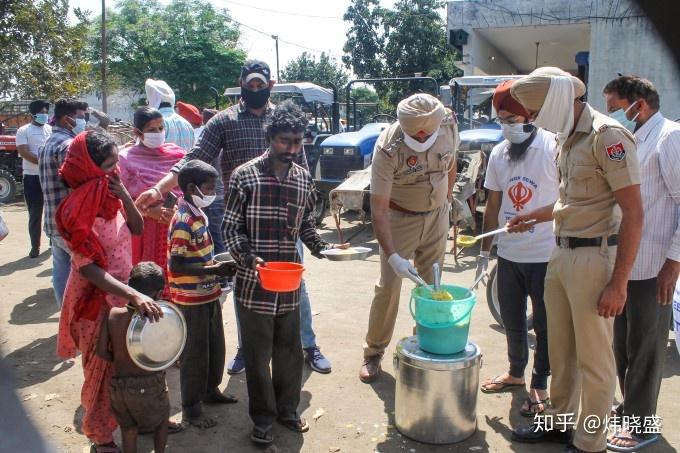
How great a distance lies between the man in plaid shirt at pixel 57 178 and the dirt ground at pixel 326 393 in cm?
64

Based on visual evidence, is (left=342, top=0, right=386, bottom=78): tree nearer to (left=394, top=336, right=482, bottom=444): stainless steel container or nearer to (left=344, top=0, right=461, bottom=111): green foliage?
(left=344, top=0, right=461, bottom=111): green foliage

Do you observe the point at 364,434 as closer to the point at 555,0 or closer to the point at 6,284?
the point at 6,284

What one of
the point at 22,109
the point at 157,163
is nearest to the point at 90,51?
the point at 22,109

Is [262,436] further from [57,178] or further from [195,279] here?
[57,178]

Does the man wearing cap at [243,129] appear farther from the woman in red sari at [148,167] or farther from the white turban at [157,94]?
the white turban at [157,94]

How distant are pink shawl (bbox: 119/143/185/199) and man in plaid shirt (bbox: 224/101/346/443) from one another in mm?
1286

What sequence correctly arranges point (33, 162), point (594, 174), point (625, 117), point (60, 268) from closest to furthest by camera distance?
point (594, 174)
point (625, 117)
point (60, 268)
point (33, 162)

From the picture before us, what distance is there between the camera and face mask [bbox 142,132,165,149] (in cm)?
415

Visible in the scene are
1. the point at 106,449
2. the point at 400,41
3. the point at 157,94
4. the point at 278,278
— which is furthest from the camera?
the point at 400,41

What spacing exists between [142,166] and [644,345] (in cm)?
341

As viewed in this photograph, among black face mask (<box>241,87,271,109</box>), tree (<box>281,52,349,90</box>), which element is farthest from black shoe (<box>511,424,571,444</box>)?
tree (<box>281,52,349,90</box>)

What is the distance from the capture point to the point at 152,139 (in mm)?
4164

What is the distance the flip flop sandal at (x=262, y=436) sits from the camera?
3135mm

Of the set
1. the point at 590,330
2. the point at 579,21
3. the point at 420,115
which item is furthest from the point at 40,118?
the point at 579,21
